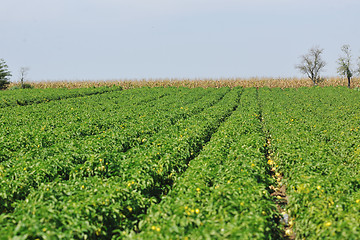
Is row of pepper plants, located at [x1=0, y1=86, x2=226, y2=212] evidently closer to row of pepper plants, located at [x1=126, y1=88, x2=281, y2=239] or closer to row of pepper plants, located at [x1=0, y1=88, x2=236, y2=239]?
row of pepper plants, located at [x1=0, y1=88, x2=236, y2=239]

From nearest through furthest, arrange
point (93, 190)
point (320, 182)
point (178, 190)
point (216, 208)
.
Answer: point (216, 208)
point (93, 190)
point (178, 190)
point (320, 182)

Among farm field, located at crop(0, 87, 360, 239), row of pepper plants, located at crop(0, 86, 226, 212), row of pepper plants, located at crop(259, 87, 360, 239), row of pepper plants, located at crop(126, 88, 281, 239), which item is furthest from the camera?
Result: row of pepper plants, located at crop(0, 86, 226, 212)

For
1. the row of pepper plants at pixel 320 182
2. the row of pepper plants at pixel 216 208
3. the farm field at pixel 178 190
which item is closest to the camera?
the row of pepper plants at pixel 216 208

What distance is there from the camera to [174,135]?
37.5 ft

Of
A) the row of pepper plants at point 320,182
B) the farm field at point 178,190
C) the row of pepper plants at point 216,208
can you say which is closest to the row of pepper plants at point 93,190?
the farm field at point 178,190

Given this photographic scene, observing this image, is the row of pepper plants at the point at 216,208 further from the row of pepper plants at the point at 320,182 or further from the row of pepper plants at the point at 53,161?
the row of pepper plants at the point at 53,161

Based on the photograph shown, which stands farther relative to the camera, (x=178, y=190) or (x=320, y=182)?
(x=320, y=182)

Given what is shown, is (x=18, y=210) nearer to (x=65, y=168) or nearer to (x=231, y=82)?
(x=65, y=168)

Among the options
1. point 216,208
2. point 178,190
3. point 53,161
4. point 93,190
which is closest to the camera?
point 216,208

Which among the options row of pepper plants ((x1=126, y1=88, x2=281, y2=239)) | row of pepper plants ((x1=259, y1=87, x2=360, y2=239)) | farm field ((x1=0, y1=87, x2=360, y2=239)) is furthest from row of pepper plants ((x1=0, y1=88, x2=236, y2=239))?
row of pepper plants ((x1=259, y1=87, x2=360, y2=239))

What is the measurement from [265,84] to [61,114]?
5080 centimetres

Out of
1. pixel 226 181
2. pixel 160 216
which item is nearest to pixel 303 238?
pixel 226 181

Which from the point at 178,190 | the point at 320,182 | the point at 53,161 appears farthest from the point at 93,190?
the point at 320,182

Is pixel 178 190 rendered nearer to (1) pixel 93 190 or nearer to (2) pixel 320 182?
(1) pixel 93 190
